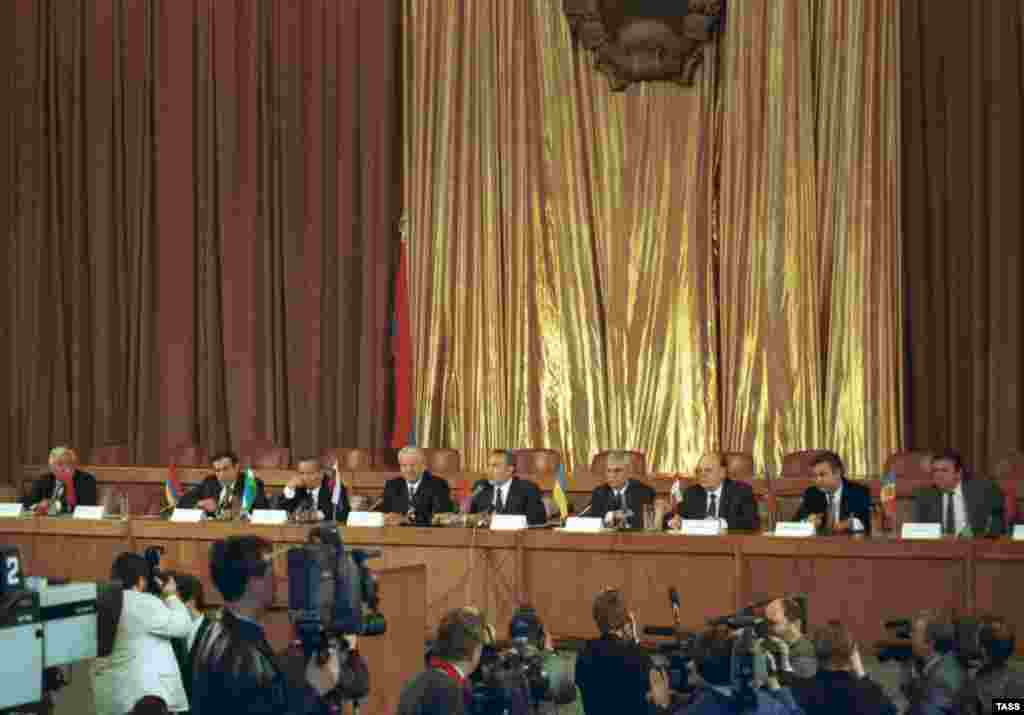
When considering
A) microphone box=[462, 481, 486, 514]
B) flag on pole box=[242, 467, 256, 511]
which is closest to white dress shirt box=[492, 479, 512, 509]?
microphone box=[462, 481, 486, 514]

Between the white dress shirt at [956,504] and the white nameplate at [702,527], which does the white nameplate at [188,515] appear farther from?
the white dress shirt at [956,504]

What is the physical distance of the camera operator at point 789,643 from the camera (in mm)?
4535

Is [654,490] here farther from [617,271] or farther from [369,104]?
[369,104]

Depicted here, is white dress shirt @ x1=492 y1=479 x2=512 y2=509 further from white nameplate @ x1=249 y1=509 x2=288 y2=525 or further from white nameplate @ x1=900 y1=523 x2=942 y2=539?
white nameplate @ x1=900 y1=523 x2=942 y2=539

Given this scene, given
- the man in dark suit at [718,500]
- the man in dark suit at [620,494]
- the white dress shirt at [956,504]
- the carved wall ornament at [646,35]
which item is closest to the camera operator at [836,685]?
the white dress shirt at [956,504]

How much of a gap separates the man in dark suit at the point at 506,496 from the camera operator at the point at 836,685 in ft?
17.6

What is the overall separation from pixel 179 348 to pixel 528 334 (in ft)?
11.1

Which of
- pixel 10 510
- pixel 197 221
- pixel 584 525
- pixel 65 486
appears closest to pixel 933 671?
pixel 584 525

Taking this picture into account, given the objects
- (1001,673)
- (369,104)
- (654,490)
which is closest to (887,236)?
(654,490)

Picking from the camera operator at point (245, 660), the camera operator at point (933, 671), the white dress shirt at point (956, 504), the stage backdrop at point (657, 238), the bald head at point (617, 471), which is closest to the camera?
the camera operator at point (245, 660)

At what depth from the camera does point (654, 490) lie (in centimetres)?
1090

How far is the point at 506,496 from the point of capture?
10.1 meters

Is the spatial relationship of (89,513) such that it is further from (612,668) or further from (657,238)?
(612,668)

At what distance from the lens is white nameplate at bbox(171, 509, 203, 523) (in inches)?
388
